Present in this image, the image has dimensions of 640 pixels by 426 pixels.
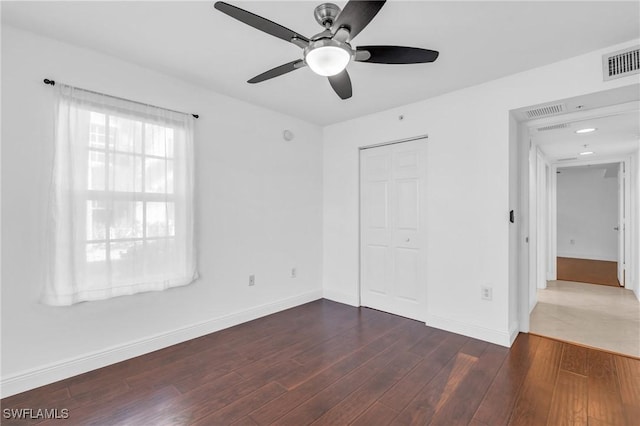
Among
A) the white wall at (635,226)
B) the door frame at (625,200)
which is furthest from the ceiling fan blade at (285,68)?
the door frame at (625,200)

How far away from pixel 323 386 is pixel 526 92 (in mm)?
3014

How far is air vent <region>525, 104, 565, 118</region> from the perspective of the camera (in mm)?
2672

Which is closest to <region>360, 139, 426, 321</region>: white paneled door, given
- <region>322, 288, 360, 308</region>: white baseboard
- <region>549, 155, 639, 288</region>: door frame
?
<region>322, 288, 360, 308</region>: white baseboard

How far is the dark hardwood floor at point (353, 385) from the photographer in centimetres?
182

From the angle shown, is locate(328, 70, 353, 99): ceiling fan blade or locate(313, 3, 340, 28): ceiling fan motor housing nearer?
locate(313, 3, 340, 28): ceiling fan motor housing

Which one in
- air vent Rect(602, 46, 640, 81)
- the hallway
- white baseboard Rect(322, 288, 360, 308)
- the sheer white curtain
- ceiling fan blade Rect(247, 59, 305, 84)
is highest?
air vent Rect(602, 46, 640, 81)

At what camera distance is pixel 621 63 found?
2.22m

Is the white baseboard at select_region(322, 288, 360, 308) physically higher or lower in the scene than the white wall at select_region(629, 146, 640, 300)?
lower

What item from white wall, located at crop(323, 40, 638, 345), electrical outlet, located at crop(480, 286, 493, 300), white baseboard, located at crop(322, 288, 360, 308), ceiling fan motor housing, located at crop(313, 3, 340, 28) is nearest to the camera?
ceiling fan motor housing, located at crop(313, 3, 340, 28)

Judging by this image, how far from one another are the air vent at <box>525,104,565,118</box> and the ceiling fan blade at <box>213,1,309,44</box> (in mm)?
2344

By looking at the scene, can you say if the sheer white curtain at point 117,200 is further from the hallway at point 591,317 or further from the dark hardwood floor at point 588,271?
the dark hardwood floor at point 588,271

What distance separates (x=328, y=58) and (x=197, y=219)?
2093 mm

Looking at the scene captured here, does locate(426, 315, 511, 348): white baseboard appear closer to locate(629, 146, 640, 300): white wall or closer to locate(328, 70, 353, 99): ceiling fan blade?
locate(328, 70, 353, 99): ceiling fan blade

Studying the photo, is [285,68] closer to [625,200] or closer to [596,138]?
[596,138]
